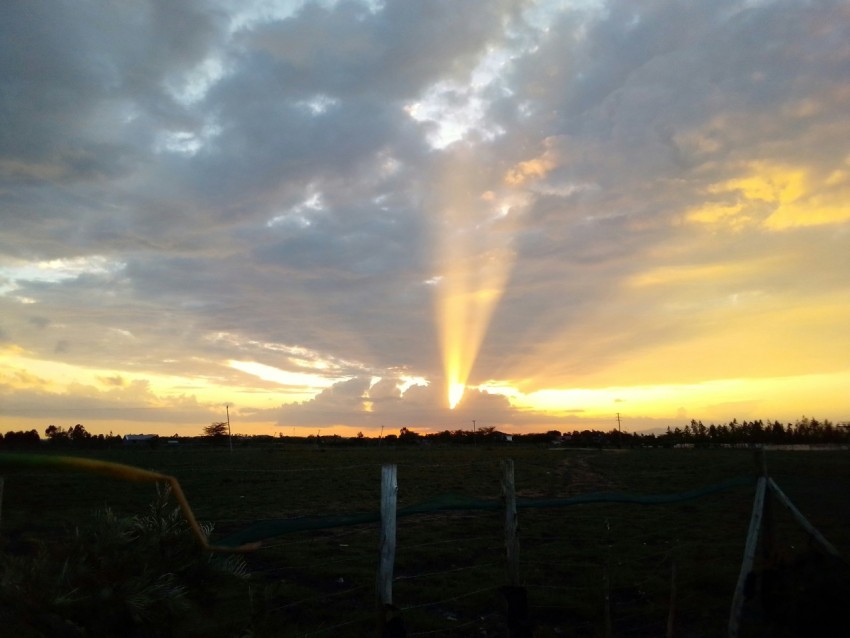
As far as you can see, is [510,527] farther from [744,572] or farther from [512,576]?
[744,572]

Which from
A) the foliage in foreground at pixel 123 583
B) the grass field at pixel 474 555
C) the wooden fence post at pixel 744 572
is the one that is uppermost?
the foliage in foreground at pixel 123 583

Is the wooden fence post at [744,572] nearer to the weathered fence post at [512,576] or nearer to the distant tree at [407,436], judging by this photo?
the weathered fence post at [512,576]

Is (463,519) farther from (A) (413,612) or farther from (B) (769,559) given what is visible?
(B) (769,559)

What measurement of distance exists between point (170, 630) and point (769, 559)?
5.09 m

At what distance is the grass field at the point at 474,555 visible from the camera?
289 inches

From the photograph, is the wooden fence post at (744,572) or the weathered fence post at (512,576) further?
the wooden fence post at (744,572)

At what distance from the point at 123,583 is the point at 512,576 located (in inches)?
137

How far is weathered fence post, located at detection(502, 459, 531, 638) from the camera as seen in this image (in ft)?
17.6

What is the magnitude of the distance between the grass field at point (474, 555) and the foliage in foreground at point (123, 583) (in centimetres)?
4

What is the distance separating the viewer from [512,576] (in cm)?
560

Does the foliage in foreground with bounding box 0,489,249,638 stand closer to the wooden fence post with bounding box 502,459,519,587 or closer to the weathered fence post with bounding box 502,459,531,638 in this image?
the weathered fence post with bounding box 502,459,531,638

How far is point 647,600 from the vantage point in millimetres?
8391

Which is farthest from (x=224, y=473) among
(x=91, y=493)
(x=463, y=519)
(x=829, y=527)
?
(x=829, y=527)

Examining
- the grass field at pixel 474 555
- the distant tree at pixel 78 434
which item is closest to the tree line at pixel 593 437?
the distant tree at pixel 78 434
